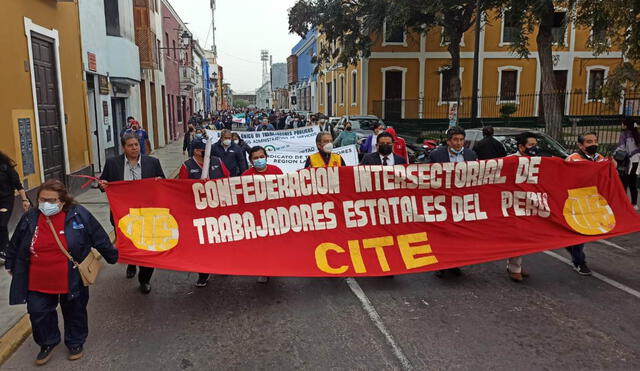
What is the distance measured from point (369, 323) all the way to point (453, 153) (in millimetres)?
2627

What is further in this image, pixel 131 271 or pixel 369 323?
pixel 131 271

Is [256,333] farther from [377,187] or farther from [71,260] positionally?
[377,187]

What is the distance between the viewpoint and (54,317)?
4.37 meters

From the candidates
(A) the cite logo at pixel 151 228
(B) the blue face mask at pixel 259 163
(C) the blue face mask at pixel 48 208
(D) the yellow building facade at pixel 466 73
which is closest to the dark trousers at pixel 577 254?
(B) the blue face mask at pixel 259 163

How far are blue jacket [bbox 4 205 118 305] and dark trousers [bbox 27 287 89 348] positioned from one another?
0.10m

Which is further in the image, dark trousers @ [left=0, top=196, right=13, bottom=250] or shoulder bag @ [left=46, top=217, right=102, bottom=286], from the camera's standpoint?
dark trousers @ [left=0, top=196, right=13, bottom=250]

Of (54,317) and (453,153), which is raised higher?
(453,153)

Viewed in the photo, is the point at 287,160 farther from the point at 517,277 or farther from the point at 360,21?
the point at 360,21

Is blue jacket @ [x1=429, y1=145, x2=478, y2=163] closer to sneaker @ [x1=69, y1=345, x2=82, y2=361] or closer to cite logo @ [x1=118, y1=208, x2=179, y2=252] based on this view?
cite logo @ [x1=118, y1=208, x2=179, y2=252]

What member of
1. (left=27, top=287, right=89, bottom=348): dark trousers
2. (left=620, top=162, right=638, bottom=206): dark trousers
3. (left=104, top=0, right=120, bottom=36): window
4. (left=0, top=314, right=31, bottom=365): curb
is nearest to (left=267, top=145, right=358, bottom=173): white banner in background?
(left=620, top=162, right=638, bottom=206): dark trousers

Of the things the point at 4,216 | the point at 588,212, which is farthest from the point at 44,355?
the point at 588,212

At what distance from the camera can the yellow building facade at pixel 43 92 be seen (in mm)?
9453

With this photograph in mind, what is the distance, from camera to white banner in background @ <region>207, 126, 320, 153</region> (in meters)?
11.5

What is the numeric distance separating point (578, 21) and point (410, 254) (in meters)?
9.09
